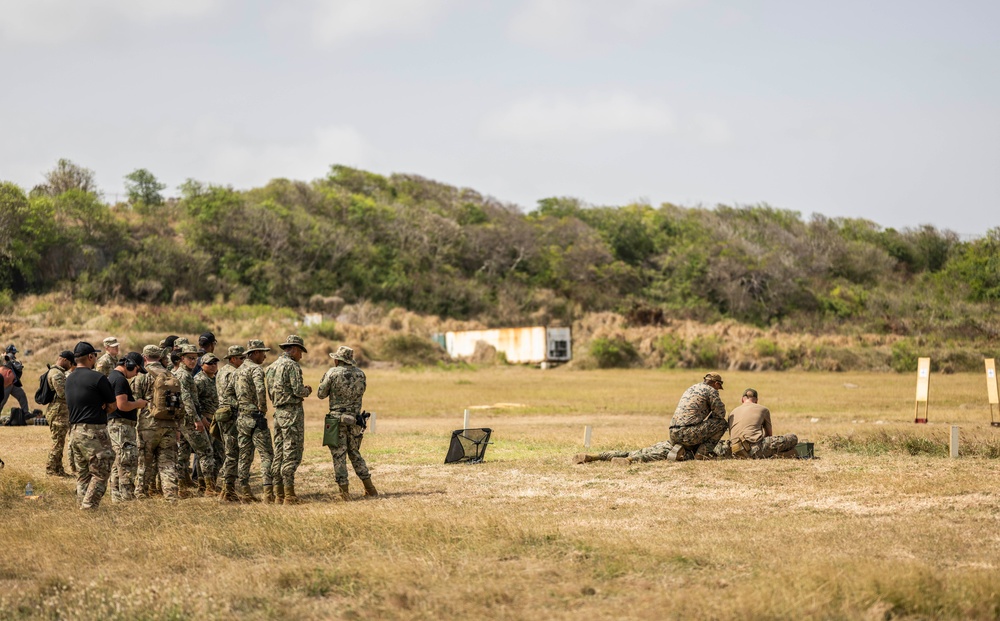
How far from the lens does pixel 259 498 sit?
14.6m

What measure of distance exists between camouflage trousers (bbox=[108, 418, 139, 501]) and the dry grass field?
675 millimetres

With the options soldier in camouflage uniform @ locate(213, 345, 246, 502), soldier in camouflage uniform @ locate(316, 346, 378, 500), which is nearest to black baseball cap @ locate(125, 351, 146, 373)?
soldier in camouflage uniform @ locate(213, 345, 246, 502)

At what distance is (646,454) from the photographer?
57.5 ft

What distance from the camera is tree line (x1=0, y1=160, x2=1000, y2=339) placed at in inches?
2702

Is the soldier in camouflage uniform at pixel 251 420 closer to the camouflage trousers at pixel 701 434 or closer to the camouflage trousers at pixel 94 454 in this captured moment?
the camouflage trousers at pixel 94 454

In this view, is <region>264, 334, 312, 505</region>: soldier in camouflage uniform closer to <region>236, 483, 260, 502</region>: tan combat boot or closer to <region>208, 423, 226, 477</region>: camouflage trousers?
<region>236, 483, 260, 502</region>: tan combat boot

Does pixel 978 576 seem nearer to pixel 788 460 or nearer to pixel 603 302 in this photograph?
pixel 788 460

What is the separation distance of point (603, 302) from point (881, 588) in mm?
78890

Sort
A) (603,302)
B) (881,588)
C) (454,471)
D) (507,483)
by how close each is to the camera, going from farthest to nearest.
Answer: (603,302)
(454,471)
(507,483)
(881,588)

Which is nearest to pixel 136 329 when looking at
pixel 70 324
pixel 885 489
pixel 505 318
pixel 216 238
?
pixel 70 324

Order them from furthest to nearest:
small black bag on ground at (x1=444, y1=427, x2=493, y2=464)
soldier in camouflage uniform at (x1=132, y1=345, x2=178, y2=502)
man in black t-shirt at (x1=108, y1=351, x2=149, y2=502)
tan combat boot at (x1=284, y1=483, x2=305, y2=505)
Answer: small black bag on ground at (x1=444, y1=427, x2=493, y2=464) → soldier in camouflage uniform at (x1=132, y1=345, x2=178, y2=502) → tan combat boot at (x1=284, y1=483, x2=305, y2=505) → man in black t-shirt at (x1=108, y1=351, x2=149, y2=502)

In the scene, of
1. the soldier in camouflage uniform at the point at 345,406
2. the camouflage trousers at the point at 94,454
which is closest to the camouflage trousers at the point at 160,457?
the camouflage trousers at the point at 94,454

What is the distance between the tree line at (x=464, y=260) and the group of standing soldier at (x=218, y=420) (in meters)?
53.8

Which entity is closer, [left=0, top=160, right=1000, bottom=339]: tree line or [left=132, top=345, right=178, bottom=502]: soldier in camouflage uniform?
[left=132, top=345, right=178, bottom=502]: soldier in camouflage uniform
